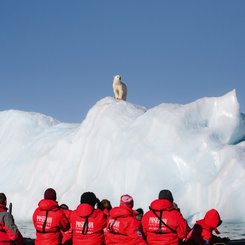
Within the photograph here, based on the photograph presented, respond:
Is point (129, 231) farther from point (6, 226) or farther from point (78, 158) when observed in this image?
point (78, 158)

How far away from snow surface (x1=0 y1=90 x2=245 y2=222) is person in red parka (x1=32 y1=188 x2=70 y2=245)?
33.9 ft

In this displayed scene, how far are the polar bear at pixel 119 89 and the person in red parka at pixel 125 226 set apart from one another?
17519 millimetres

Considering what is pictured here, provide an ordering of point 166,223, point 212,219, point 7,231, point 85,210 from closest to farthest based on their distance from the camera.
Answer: point 166,223, point 7,231, point 85,210, point 212,219

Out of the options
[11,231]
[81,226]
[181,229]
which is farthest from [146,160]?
[181,229]

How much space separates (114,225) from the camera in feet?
18.3

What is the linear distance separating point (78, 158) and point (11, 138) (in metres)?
5.58

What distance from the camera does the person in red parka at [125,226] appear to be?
18.1ft

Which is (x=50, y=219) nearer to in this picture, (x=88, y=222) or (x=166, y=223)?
(x=88, y=222)

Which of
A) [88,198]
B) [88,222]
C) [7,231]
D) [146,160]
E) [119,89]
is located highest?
[119,89]

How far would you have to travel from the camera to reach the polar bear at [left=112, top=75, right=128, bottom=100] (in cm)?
2302

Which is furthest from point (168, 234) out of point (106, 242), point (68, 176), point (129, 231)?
point (68, 176)

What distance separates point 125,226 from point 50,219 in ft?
3.52

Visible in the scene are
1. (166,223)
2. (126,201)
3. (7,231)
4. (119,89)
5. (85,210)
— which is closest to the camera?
(166,223)

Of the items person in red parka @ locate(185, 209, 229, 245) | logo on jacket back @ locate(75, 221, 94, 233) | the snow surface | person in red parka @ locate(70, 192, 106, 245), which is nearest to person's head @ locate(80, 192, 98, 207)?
person in red parka @ locate(70, 192, 106, 245)
